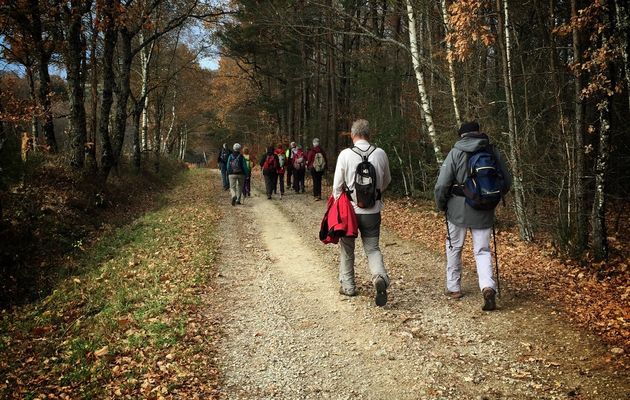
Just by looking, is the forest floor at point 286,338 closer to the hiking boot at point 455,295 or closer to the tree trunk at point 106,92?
the hiking boot at point 455,295

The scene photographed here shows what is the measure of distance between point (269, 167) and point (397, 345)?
517 inches

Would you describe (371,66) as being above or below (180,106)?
below

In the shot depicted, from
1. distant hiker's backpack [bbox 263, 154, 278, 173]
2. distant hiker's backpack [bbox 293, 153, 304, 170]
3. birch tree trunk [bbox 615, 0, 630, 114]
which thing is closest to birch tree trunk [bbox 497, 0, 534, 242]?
birch tree trunk [bbox 615, 0, 630, 114]

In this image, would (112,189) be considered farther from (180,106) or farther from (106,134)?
(180,106)

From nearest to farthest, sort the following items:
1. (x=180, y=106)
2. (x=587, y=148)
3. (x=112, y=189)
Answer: (x=587, y=148), (x=112, y=189), (x=180, y=106)

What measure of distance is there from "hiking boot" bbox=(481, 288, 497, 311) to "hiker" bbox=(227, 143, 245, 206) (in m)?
11.2

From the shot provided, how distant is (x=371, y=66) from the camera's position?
1780 cm

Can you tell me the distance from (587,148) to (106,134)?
49.6ft

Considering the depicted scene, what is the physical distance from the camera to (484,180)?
5.63 meters

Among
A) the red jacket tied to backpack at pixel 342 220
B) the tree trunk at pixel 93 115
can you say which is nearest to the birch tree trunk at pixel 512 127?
the red jacket tied to backpack at pixel 342 220

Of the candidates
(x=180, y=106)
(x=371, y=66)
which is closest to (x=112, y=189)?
(x=371, y=66)

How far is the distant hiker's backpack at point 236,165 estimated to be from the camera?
1567 cm

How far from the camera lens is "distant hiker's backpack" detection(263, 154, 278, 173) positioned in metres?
17.5

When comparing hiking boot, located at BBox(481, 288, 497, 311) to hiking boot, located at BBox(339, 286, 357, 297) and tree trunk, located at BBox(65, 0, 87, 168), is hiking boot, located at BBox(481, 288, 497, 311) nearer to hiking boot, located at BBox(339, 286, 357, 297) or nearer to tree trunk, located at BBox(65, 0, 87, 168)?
hiking boot, located at BBox(339, 286, 357, 297)
